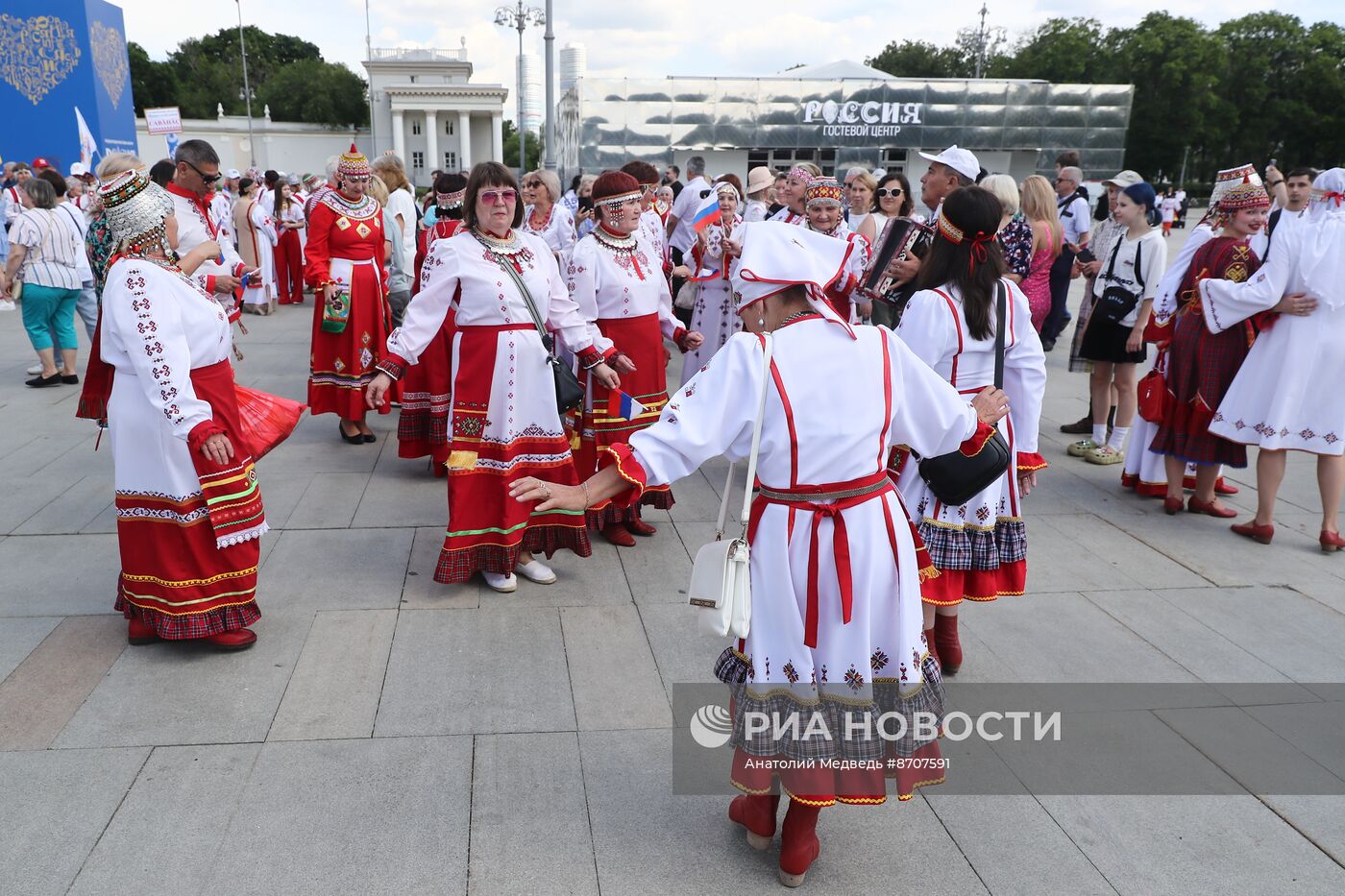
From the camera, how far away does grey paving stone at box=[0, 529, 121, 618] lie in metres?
4.42

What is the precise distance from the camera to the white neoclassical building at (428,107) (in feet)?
230

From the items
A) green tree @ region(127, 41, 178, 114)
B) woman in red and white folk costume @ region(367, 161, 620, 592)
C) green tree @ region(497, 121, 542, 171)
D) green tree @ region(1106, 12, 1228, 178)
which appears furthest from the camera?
green tree @ region(497, 121, 542, 171)

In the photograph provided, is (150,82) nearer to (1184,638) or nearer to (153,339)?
(153,339)

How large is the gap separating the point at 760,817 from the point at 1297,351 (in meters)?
4.46

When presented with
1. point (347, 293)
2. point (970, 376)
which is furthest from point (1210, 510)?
point (347, 293)

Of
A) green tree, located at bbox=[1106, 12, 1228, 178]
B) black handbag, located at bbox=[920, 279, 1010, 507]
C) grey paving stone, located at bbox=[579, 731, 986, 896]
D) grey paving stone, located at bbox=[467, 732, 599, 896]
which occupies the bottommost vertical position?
grey paving stone, located at bbox=[579, 731, 986, 896]

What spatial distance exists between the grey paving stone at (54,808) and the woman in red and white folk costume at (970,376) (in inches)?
115

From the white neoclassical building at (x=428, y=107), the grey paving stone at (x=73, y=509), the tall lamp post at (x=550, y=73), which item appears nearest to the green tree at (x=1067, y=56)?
the white neoclassical building at (x=428, y=107)

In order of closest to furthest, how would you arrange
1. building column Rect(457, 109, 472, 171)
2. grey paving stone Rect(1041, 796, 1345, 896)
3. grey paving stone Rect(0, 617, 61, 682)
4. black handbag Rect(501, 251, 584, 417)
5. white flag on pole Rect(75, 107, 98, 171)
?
grey paving stone Rect(1041, 796, 1345, 896)
grey paving stone Rect(0, 617, 61, 682)
black handbag Rect(501, 251, 584, 417)
white flag on pole Rect(75, 107, 98, 171)
building column Rect(457, 109, 472, 171)

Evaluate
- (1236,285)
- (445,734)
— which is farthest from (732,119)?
(445,734)

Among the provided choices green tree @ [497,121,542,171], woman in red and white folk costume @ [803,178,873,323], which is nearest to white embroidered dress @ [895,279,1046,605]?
woman in red and white folk costume @ [803,178,873,323]

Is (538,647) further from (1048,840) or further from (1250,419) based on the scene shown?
(1250,419)

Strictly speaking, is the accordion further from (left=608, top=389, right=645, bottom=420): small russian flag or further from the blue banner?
the blue banner

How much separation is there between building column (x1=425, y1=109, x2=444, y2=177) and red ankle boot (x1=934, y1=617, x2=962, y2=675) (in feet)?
235
